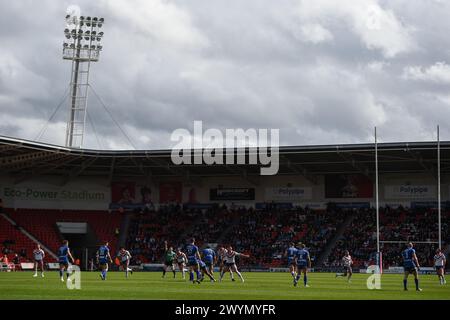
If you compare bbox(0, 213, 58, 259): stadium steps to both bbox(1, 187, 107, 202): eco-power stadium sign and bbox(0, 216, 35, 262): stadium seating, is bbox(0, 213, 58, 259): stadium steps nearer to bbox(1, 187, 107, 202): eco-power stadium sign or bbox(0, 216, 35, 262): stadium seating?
bbox(0, 216, 35, 262): stadium seating

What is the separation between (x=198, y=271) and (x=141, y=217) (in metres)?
41.5

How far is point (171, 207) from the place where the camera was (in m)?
78.5

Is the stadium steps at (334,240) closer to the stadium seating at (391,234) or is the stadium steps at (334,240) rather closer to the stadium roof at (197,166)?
the stadium seating at (391,234)

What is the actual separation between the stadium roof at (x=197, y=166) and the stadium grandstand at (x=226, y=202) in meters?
0.11

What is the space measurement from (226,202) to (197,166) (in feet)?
20.1

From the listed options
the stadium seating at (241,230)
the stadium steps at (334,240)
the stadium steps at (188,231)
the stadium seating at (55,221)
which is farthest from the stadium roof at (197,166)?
the stadium steps at (334,240)

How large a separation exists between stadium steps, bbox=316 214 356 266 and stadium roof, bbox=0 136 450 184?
4658 mm

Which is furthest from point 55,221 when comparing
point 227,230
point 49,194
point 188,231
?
point 227,230

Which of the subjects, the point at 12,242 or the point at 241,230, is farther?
the point at 241,230

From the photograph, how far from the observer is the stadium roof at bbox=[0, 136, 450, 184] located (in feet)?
212

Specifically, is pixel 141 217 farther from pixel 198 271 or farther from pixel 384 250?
pixel 198 271

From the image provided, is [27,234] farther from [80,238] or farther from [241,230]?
[241,230]

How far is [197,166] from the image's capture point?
73.6 metres
